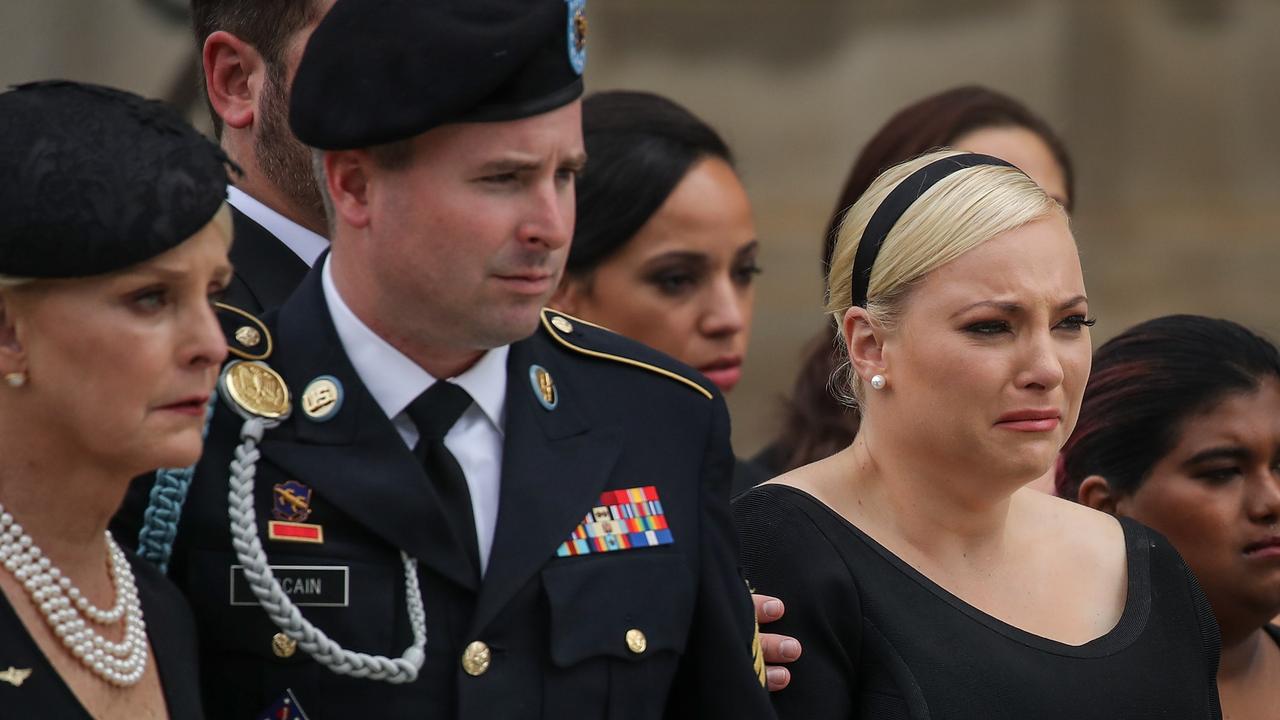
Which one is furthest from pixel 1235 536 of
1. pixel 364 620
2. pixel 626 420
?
pixel 364 620

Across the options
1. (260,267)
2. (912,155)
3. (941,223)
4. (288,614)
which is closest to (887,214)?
(941,223)

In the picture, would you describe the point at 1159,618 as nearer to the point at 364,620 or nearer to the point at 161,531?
the point at 364,620

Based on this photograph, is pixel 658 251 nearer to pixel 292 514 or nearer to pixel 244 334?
pixel 244 334

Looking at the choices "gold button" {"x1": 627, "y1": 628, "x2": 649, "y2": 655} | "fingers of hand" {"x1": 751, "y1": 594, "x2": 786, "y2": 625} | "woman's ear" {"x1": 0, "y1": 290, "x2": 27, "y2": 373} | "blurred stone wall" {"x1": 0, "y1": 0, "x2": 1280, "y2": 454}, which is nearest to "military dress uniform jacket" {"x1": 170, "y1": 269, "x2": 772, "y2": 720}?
"gold button" {"x1": 627, "y1": 628, "x2": 649, "y2": 655}

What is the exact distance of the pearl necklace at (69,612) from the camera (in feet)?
7.43

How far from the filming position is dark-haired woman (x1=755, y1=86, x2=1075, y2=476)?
4840 mm

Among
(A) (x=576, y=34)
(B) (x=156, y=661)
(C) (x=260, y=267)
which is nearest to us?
(B) (x=156, y=661)

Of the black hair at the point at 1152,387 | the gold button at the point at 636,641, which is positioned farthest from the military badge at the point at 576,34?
the black hair at the point at 1152,387

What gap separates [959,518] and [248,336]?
1.21 meters

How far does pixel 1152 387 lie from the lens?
3.69 meters

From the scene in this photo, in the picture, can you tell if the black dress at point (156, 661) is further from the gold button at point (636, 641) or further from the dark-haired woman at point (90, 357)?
the gold button at point (636, 641)

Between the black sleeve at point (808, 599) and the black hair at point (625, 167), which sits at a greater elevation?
the black sleeve at point (808, 599)

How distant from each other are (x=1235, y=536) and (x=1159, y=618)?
1.31 ft

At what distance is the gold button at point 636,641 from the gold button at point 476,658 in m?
0.21
